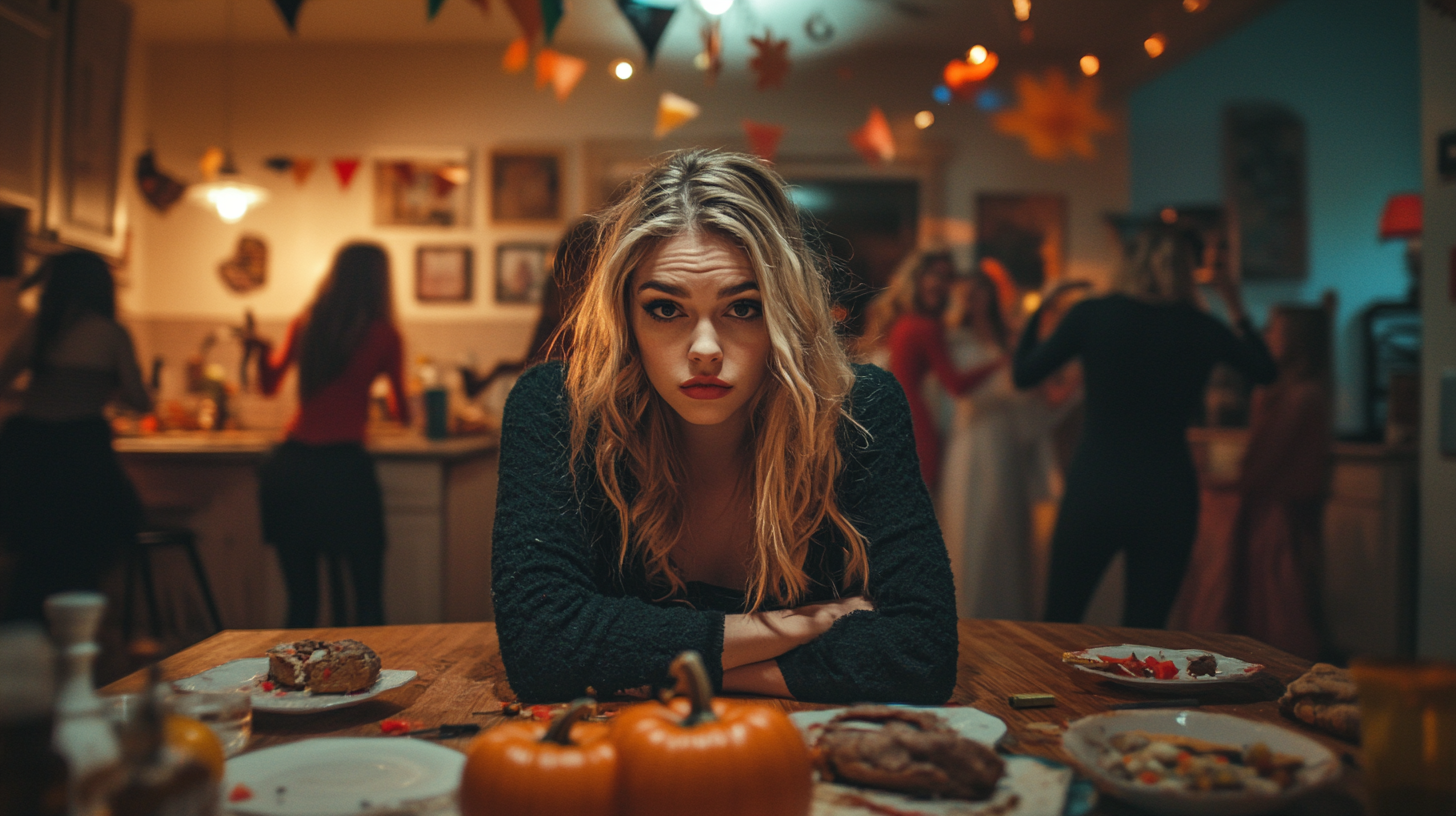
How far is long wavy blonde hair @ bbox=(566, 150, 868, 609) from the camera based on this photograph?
127cm

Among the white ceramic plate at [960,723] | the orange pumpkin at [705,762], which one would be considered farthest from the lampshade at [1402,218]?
the orange pumpkin at [705,762]

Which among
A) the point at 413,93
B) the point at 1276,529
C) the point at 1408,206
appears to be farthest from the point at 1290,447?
the point at 413,93

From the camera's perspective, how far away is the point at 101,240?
4.55 metres

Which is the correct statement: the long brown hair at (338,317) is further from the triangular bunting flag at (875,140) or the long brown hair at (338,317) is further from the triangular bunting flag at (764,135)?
the triangular bunting flag at (875,140)

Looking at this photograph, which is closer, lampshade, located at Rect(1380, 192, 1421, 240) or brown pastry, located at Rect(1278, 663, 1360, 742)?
brown pastry, located at Rect(1278, 663, 1360, 742)

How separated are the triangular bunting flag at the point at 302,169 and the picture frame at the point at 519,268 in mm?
1129

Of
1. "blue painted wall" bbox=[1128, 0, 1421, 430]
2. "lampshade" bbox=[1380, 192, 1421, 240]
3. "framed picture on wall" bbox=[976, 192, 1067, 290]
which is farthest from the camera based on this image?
"framed picture on wall" bbox=[976, 192, 1067, 290]

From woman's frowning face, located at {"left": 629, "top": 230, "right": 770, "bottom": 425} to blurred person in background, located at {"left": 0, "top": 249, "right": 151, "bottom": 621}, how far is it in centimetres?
279

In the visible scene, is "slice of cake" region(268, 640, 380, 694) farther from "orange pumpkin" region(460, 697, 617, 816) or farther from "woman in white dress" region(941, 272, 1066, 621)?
"woman in white dress" region(941, 272, 1066, 621)

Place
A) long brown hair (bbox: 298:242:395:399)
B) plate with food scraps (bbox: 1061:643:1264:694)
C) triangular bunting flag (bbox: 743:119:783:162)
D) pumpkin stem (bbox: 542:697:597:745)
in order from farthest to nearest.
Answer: triangular bunting flag (bbox: 743:119:783:162), long brown hair (bbox: 298:242:395:399), plate with food scraps (bbox: 1061:643:1264:694), pumpkin stem (bbox: 542:697:597:745)

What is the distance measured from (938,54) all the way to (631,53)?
1809 mm

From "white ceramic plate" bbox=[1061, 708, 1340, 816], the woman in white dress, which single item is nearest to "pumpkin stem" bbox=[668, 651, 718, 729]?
"white ceramic plate" bbox=[1061, 708, 1340, 816]

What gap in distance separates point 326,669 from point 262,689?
0.08 metres

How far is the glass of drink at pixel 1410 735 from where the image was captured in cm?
64
